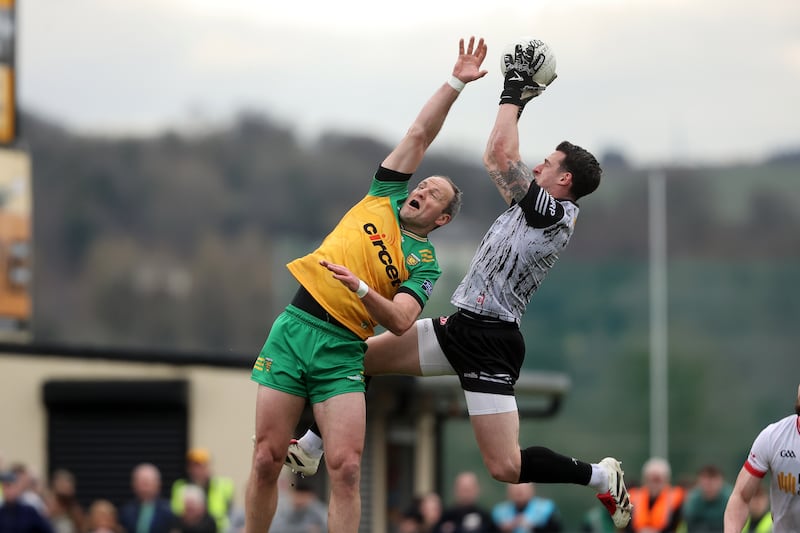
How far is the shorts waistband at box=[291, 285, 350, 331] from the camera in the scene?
31.1ft

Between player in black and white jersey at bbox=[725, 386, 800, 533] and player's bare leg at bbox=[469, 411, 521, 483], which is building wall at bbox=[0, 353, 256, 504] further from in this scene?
player in black and white jersey at bbox=[725, 386, 800, 533]

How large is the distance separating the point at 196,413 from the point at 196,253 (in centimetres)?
5759

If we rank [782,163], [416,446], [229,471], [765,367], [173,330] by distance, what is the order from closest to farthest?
1. [229,471]
2. [416,446]
3. [765,367]
4. [782,163]
5. [173,330]

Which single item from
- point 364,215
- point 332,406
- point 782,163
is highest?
point 782,163

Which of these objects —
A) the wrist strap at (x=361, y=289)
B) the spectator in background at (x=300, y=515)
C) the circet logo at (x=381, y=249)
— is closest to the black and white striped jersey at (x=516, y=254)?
the circet logo at (x=381, y=249)

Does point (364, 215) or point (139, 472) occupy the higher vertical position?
point (364, 215)

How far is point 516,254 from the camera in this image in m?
9.77

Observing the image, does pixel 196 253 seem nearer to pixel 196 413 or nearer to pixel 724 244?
pixel 724 244

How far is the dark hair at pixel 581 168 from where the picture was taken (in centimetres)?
977

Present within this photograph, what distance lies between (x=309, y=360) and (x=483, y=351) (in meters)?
1.18

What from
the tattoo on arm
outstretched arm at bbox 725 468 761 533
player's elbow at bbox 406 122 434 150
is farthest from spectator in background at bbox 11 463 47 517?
outstretched arm at bbox 725 468 761 533

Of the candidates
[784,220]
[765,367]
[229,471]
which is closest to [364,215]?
[229,471]

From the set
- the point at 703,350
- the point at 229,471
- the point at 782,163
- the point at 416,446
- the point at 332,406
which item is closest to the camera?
the point at 332,406

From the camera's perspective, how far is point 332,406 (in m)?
9.41
